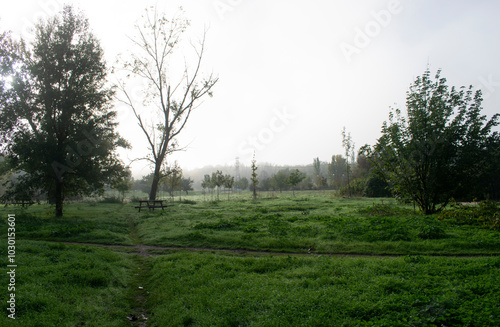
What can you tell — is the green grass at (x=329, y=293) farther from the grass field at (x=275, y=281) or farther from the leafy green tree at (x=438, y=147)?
the leafy green tree at (x=438, y=147)

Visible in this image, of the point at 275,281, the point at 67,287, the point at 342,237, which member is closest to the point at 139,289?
the point at 67,287

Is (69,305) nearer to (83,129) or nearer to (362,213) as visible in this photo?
(362,213)

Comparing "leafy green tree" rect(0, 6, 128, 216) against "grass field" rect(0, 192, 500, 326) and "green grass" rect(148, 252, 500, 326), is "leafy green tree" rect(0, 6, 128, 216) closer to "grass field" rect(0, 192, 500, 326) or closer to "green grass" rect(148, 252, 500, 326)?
"grass field" rect(0, 192, 500, 326)

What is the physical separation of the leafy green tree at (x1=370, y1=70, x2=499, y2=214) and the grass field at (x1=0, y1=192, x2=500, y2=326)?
4.54 m

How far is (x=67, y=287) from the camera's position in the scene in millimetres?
6262

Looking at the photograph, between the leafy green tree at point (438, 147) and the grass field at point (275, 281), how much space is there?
454 cm

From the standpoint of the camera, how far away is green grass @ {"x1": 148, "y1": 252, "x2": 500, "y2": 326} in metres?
4.40

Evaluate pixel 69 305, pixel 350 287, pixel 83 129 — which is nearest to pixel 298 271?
pixel 350 287

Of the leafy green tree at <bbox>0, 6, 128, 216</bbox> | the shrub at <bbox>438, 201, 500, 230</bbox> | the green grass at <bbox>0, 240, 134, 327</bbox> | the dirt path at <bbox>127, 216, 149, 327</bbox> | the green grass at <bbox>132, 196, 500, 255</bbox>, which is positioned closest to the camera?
the green grass at <bbox>0, 240, 134, 327</bbox>

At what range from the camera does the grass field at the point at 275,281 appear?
4.70m

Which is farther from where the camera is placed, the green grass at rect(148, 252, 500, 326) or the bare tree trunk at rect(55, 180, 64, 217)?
the bare tree trunk at rect(55, 180, 64, 217)

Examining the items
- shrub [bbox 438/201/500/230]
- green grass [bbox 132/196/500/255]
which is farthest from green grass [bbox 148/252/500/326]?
shrub [bbox 438/201/500/230]

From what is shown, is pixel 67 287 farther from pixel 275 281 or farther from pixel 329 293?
pixel 329 293

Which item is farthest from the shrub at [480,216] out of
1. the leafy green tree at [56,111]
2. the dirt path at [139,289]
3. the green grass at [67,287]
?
the leafy green tree at [56,111]
